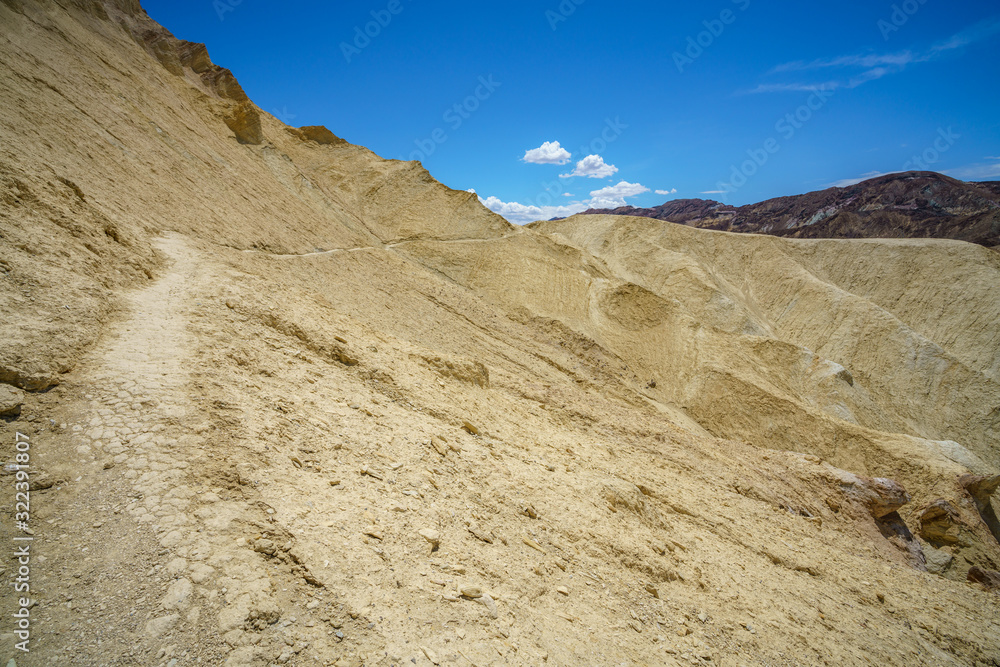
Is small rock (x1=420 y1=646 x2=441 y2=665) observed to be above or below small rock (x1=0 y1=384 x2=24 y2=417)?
below

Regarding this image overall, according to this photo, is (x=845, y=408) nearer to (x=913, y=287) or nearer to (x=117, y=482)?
(x=913, y=287)

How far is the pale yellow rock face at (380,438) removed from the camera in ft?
11.3

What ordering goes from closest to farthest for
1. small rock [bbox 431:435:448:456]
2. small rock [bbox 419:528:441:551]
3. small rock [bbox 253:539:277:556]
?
small rock [bbox 253:539:277:556] → small rock [bbox 419:528:441:551] → small rock [bbox 431:435:448:456]

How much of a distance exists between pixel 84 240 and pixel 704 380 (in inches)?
688

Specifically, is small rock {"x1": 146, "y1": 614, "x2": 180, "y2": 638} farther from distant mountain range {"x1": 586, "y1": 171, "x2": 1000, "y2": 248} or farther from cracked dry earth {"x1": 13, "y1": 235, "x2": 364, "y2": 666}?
distant mountain range {"x1": 586, "y1": 171, "x2": 1000, "y2": 248}

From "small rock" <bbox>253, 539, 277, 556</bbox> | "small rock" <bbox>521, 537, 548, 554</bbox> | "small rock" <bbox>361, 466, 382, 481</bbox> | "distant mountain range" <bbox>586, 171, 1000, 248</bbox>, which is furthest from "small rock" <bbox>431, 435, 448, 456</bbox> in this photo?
"distant mountain range" <bbox>586, 171, 1000, 248</bbox>

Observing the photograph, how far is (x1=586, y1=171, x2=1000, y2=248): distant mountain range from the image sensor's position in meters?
40.3

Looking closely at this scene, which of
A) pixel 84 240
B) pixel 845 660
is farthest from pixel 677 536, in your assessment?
pixel 84 240

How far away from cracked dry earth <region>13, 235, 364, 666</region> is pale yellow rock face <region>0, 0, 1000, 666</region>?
0.02 m

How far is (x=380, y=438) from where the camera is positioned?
609cm

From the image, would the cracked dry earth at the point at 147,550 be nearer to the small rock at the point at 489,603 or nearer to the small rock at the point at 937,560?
the small rock at the point at 489,603

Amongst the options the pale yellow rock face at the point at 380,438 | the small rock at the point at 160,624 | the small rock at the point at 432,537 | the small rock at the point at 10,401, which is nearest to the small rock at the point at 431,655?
the pale yellow rock face at the point at 380,438

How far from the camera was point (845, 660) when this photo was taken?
6.09 metres

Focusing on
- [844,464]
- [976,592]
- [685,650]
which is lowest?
[685,650]
